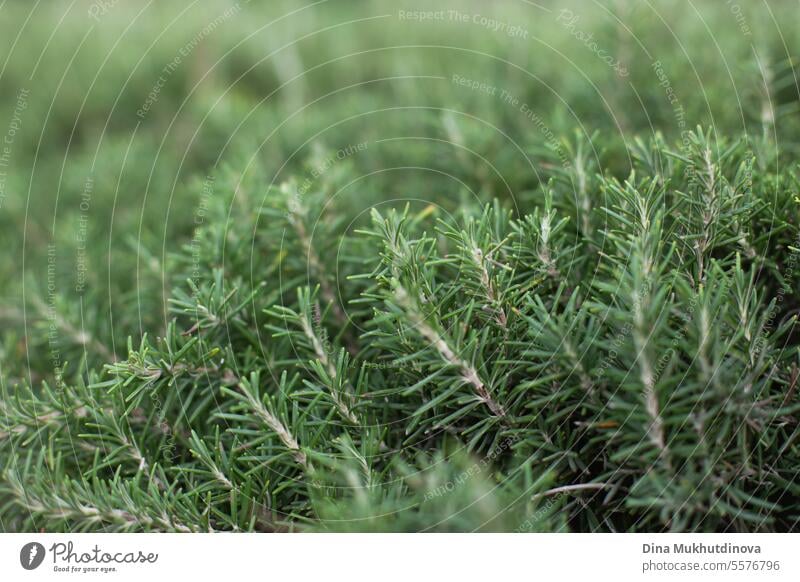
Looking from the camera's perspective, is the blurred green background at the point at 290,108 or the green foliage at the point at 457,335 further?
the blurred green background at the point at 290,108

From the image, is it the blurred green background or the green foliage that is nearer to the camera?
the green foliage

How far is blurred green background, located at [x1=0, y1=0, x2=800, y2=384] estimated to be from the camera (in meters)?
0.60

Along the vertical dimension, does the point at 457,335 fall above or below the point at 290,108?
below

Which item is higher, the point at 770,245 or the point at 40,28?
the point at 40,28

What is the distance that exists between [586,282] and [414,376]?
0.45 feet

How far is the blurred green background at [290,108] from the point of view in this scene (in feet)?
1.97

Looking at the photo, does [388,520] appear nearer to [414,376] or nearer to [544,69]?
[414,376]

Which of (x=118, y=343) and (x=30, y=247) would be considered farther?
(x=30, y=247)

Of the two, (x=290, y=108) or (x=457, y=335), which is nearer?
(x=457, y=335)

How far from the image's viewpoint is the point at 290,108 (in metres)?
0.79

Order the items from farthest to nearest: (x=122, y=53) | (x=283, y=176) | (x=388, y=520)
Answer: (x=122, y=53)
(x=283, y=176)
(x=388, y=520)
